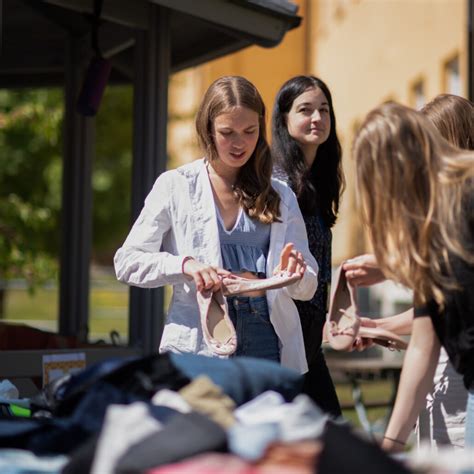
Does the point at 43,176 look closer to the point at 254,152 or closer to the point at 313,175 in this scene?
the point at 313,175

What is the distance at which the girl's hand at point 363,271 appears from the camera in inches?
136

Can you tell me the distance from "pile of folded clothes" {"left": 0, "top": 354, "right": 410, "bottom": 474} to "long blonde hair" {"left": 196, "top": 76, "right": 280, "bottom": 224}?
106cm

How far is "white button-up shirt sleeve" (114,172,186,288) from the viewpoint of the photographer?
388 centimetres

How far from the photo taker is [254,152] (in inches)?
166

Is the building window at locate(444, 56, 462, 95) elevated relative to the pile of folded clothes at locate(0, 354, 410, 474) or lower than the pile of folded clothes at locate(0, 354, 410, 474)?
elevated

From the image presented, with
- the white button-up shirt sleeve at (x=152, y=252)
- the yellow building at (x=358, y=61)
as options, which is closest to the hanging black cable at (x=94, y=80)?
the white button-up shirt sleeve at (x=152, y=252)

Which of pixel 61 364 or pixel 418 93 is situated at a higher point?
pixel 418 93

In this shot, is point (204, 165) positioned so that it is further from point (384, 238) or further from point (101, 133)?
point (101, 133)

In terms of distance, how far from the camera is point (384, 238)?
3.06 metres

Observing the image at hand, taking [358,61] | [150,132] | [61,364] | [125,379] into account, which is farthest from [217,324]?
[358,61]

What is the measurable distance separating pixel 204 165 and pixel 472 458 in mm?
1982

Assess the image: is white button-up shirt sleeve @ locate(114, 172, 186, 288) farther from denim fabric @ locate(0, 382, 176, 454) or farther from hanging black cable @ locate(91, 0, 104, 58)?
hanging black cable @ locate(91, 0, 104, 58)

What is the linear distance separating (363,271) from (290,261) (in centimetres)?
46

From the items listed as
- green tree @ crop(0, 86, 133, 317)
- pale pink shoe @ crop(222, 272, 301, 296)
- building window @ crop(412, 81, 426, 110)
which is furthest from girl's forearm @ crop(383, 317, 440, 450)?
building window @ crop(412, 81, 426, 110)
